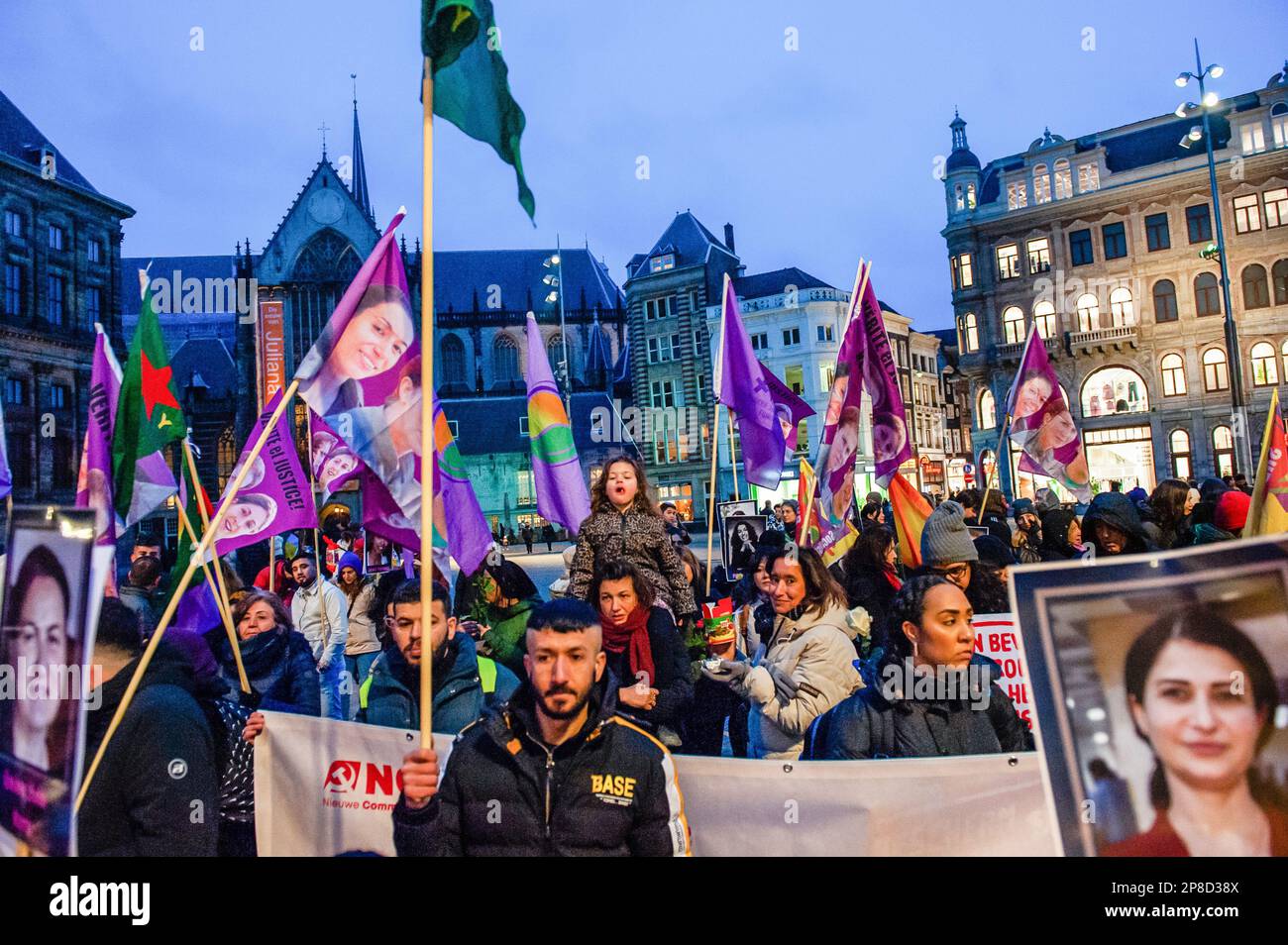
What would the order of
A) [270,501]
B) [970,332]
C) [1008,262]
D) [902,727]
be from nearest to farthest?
1. [902,727]
2. [270,501]
3. [1008,262]
4. [970,332]

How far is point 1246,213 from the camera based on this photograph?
127 feet

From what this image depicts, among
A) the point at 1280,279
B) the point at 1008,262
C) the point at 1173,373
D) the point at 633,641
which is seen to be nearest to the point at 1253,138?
the point at 1280,279

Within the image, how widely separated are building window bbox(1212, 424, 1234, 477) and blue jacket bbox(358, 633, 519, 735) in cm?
4193

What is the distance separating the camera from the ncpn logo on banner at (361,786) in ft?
13.2

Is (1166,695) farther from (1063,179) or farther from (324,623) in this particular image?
(1063,179)

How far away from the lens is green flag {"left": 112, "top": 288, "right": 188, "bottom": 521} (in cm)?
546

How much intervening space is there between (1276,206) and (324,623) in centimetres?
4400

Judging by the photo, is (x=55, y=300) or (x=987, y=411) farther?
(x=55, y=300)

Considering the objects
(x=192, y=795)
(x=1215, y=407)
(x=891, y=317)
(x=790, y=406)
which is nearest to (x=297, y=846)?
(x=192, y=795)

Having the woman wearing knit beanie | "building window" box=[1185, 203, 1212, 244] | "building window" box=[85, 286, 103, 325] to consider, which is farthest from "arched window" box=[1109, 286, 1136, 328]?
"building window" box=[85, 286, 103, 325]

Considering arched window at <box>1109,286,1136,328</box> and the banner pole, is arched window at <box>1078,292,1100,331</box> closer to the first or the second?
arched window at <box>1109,286,1136,328</box>

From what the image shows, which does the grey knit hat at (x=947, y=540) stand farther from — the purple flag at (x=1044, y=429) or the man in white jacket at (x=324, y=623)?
the purple flag at (x=1044, y=429)

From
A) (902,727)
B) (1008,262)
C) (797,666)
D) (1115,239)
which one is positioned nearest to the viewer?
(902,727)
